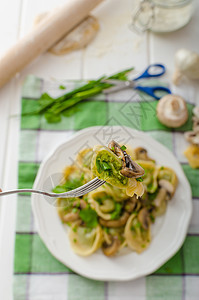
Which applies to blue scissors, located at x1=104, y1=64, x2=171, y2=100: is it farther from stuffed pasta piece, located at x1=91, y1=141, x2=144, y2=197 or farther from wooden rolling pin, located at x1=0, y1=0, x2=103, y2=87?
stuffed pasta piece, located at x1=91, y1=141, x2=144, y2=197

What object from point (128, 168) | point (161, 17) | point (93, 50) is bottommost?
point (128, 168)

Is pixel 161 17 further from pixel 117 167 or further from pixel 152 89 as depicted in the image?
pixel 117 167

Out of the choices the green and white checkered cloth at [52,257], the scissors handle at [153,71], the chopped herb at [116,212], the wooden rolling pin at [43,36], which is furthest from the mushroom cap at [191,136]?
the wooden rolling pin at [43,36]

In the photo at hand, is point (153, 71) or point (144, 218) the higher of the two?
point (153, 71)

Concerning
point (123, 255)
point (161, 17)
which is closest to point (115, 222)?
point (123, 255)

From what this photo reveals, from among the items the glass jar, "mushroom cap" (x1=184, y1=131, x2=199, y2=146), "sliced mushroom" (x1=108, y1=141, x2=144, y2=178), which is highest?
the glass jar

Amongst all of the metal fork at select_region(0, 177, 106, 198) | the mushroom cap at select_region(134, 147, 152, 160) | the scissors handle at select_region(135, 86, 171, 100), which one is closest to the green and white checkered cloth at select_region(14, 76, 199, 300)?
the scissors handle at select_region(135, 86, 171, 100)

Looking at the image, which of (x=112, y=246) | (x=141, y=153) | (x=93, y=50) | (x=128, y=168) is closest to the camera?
(x=128, y=168)

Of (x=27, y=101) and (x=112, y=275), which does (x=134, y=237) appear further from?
(x=27, y=101)
